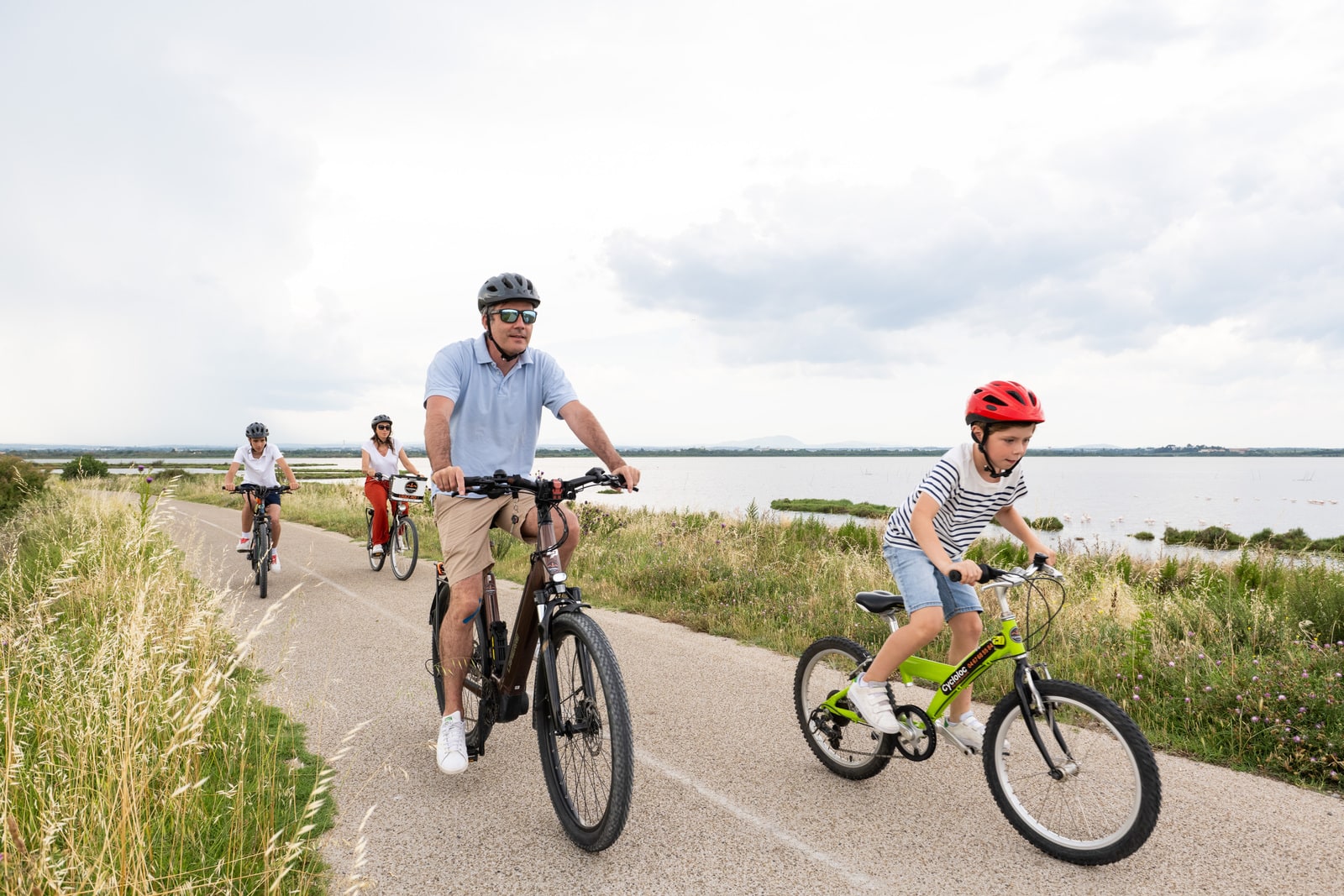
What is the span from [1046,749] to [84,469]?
4705 centimetres

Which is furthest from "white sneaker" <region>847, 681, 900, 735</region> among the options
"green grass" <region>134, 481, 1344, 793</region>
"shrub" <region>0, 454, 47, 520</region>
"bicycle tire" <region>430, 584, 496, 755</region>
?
"shrub" <region>0, 454, 47, 520</region>

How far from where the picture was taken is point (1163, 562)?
36.4 ft

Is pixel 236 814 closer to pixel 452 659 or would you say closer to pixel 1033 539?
pixel 452 659

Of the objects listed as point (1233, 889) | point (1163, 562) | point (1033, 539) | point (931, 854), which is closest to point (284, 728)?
point (931, 854)

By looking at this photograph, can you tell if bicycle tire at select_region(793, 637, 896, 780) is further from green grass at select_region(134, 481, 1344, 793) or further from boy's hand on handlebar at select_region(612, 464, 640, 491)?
boy's hand on handlebar at select_region(612, 464, 640, 491)

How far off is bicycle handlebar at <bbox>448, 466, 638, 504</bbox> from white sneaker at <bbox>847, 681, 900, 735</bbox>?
5.22 feet

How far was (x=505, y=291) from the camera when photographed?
3.95 metres

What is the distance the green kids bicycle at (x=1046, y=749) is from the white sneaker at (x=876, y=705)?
0.07 metres

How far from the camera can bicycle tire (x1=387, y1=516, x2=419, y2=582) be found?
1087 cm

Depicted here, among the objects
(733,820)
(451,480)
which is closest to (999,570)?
(733,820)

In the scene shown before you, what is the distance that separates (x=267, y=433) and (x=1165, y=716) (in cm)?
1104

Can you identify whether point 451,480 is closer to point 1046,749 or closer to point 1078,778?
point 1046,749

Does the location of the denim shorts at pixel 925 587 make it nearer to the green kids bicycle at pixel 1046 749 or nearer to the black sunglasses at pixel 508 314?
the green kids bicycle at pixel 1046 749

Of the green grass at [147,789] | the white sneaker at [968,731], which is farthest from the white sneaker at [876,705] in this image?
the green grass at [147,789]
